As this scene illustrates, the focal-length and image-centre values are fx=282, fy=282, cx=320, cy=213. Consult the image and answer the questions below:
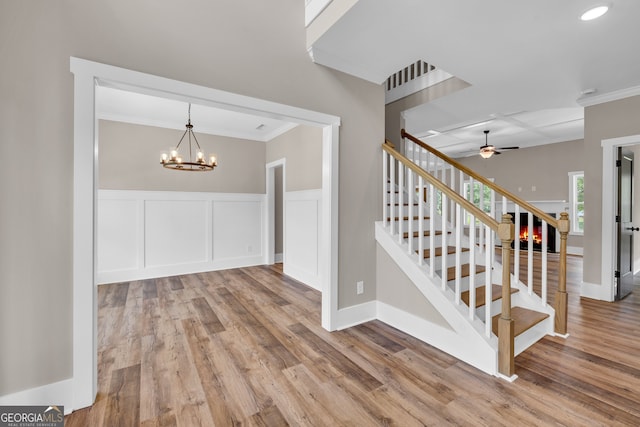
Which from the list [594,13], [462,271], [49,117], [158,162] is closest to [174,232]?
[158,162]

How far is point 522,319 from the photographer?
8.04 feet

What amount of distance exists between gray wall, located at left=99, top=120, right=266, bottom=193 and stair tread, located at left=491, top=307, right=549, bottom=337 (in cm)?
450

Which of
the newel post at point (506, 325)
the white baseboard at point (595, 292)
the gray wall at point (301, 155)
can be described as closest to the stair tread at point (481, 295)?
the newel post at point (506, 325)

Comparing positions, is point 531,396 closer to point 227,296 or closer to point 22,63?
point 227,296

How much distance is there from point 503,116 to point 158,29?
5371mm

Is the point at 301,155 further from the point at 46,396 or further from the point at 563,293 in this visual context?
the point at 46,396

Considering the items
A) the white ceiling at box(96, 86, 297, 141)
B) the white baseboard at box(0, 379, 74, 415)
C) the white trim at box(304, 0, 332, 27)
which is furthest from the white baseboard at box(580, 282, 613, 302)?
the white baseboard at box(0, 379, 74, 415)

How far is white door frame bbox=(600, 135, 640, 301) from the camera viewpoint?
139 inches

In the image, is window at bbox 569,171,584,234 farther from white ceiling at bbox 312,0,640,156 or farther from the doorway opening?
the doorway opening

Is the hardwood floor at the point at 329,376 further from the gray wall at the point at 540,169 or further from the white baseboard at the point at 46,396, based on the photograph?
the gray wall at the point at 540,169

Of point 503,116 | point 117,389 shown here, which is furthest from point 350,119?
point 503,116

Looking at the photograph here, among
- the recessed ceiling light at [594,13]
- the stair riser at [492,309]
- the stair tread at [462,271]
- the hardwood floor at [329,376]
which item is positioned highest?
the recessed ceiling light at [594,13]

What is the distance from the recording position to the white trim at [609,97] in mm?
3346

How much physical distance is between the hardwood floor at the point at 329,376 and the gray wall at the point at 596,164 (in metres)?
0.75
